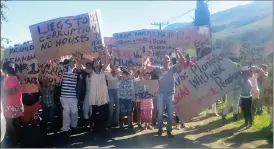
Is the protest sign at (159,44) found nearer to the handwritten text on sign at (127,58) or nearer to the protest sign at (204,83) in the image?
the handwritten text on sign at (127,58)

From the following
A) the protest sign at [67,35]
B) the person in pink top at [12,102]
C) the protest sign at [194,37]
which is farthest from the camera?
the protest sign at [194,37]

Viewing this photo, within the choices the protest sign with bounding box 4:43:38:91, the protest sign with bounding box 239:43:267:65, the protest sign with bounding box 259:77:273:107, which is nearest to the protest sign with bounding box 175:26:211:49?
the protest sign with bounding box 239:43:267:65

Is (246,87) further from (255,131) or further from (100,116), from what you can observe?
(100,116)

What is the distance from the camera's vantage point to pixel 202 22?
56.2 ft

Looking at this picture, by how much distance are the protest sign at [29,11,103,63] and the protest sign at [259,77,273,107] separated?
A: 4.68 metres

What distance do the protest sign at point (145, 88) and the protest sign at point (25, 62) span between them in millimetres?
2646

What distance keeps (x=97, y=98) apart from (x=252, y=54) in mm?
4939

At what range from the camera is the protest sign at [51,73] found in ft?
30.2

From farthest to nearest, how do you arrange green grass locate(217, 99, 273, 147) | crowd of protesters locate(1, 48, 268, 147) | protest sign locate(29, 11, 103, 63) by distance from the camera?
protest sign locate(29, 11, 103, 63) < crowd of protesters locate(1, 48, 268, 147) < green grass locate(217, 99, 273, 147)

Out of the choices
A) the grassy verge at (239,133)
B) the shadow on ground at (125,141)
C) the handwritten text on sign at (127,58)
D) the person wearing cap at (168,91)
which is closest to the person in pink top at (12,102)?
the shadow on ground at (125,141)

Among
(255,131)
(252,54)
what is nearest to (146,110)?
(255,131)

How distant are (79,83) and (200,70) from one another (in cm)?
320

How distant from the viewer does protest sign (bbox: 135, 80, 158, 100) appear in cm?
951

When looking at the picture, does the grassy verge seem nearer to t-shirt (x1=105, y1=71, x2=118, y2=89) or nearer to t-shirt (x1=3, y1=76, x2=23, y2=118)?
t-shirt (x1=105, y1=71, x2=118, y2=89)
